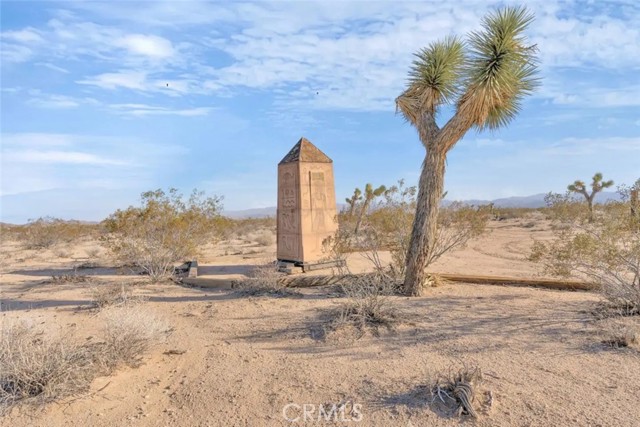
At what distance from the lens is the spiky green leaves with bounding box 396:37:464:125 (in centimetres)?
788

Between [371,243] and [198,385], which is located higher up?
[371,243]

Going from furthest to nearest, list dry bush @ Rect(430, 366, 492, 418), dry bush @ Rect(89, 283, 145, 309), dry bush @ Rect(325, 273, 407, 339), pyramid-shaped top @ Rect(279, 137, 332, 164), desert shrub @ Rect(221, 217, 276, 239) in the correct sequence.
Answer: desert shrub @ Rect(221, 217, 276, 239), pyramid-shaped top @ Rect(279, 137, 332, 164), dry bush @ Rect(89, 283, 145, 309), dry bush @ Rect(325, 273, 407, 339), dry bush @ Rect(430, 366, 492, 418)

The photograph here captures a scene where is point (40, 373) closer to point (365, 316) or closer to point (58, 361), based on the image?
point (58, 361)

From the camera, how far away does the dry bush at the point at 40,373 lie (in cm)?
420

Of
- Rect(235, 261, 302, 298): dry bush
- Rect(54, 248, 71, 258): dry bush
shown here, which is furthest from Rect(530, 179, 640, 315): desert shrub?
Rect(54, 248, 71, 258): dry bush

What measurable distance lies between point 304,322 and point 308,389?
2.08 metres

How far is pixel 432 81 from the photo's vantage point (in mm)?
7887

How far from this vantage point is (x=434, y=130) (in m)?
7.85

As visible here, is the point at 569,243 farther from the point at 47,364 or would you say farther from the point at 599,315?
the point at 47,364

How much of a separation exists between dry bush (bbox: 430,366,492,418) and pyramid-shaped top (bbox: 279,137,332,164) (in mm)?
8048

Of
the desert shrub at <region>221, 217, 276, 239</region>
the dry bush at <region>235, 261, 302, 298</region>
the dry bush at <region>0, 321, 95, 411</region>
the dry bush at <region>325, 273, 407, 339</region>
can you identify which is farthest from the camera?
the desert shrub at <region>221, 217, 276, 239</region>

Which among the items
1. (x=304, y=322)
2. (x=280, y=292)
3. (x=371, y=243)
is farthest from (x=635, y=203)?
(x=280, y=292)

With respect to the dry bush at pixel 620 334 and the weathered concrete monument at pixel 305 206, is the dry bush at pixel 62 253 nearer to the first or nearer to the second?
the weathered concrete monument at pixel 305 206

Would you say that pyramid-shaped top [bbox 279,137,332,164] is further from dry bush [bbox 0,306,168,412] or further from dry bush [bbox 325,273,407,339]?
dry bush [bbox 0,306,168,412]
